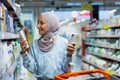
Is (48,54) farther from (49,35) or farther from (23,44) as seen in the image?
(23,44)

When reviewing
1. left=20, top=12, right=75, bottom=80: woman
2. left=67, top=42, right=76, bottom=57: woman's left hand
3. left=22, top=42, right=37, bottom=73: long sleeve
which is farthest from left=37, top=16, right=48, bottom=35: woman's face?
left=67, top=42, right=76, bottom=57: woman's left hand

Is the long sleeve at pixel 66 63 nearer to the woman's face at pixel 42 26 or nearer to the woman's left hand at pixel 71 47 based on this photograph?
the woman's left hand at pixel 71 47

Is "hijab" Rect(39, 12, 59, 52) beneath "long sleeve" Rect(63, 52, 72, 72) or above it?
above

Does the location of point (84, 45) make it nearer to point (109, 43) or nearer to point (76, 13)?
point (76, 13)

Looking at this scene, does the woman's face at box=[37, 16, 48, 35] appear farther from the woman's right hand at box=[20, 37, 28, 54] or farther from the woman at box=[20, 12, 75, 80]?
the woman's right hand at box=[20, 37, 28, 54]

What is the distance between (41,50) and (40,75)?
272mm

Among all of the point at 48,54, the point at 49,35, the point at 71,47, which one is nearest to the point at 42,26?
the point at 49,35

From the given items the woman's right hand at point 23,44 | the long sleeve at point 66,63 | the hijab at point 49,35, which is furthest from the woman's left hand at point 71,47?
the woman's right hand at point 23,44

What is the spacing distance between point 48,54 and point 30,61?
0.20m

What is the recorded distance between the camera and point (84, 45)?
11.1m

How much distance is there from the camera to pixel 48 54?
2.64m

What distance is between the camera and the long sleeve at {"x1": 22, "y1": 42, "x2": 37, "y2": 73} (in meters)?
2.60

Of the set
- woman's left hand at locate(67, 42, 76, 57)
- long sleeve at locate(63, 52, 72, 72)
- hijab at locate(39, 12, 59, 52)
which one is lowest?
long sleeve at locate(63, 52, 72, 72)

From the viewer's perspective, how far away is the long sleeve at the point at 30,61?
2597 mm
